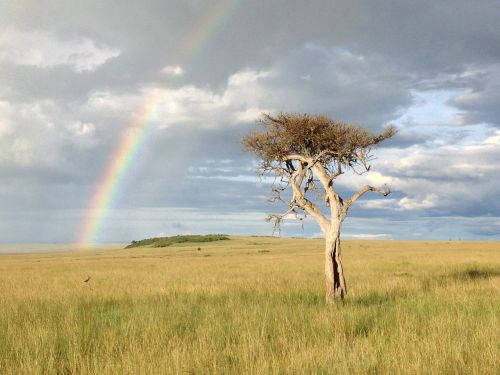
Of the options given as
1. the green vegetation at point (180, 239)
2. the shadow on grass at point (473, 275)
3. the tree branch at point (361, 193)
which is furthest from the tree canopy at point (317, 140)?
the green vegetation at point (180, 239)

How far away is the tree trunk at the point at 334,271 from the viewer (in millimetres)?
14883

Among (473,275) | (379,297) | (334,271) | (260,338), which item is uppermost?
(334,271)

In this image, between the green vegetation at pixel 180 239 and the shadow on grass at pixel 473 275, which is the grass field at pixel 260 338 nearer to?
the shadow on grass at pixel 473 275

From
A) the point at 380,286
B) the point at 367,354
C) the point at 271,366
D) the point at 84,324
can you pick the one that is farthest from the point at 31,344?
the point at 380,286

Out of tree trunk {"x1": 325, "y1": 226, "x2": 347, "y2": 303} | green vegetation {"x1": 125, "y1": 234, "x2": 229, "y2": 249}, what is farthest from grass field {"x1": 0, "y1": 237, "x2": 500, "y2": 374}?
green vegetation {"x1": 125, "y1": 234, "x2": 229, "y2": 249}

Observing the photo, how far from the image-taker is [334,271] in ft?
49.7

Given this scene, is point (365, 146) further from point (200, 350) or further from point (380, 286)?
point (200, 350)

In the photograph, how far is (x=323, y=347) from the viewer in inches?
322

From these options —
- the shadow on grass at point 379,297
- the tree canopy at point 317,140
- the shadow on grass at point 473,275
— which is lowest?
the shadow on grass at point 473,275

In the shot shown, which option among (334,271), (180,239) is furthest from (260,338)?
(180,239)

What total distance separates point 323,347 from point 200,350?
2069 mm

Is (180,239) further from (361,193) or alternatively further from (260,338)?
(260,338)

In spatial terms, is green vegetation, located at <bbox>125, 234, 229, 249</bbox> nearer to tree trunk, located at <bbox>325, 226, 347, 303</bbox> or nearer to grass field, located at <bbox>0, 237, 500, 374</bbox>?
tree trunk, located at <bbox>325, 226, 347, 303</bbox>

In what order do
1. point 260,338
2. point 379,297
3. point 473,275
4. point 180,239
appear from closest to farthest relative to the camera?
point 260,338 < point 379,297 < point 473,275 < point 180,239
